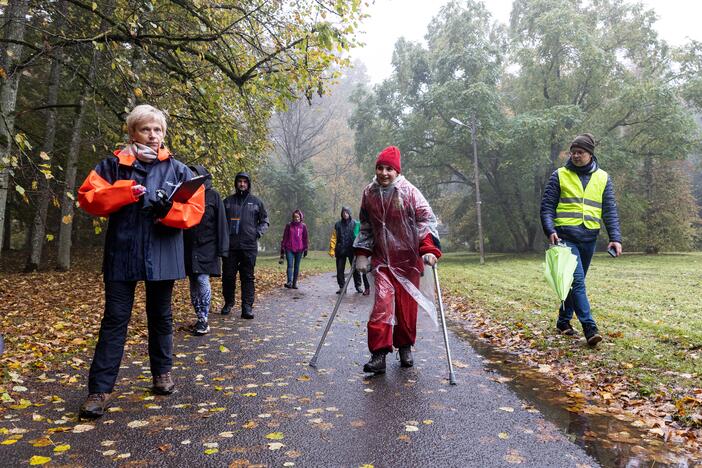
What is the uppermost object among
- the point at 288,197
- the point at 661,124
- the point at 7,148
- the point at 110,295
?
the point at 661,124

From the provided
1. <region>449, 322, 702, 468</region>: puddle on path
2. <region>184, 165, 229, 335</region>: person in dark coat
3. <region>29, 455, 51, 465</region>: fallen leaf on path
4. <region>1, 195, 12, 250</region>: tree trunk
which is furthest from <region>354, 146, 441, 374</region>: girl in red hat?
<region>1, 195, 12, 250</region>: tree trunk

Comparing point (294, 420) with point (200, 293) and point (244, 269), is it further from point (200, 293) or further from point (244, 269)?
point (244, 269)

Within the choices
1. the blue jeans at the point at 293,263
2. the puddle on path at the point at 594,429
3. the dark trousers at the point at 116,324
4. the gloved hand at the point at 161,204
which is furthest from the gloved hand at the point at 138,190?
the blue jeans at the point at 293,263

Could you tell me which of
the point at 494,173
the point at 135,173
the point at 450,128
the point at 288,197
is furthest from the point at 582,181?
the point at 288,197

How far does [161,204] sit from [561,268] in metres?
4.13

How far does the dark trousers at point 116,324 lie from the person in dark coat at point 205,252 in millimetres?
2647

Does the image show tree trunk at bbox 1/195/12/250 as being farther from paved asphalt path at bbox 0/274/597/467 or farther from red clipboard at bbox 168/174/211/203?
red clipboard at bbox 168/174/211/203

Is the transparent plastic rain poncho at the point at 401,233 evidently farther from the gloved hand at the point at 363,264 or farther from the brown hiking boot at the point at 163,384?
the brown hiking boot at the point at 163,384

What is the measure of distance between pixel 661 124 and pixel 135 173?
98.1ft

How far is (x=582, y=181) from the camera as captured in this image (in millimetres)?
5934

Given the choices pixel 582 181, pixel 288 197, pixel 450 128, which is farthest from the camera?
pixel 288 197

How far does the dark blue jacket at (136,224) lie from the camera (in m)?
3.70

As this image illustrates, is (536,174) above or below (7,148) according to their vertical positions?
above

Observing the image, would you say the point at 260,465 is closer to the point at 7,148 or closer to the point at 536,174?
the point at 7,148
